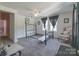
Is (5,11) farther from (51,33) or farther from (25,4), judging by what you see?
(51,33)

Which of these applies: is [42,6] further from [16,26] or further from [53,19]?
[16,26]

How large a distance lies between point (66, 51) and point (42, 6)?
3.03 feet

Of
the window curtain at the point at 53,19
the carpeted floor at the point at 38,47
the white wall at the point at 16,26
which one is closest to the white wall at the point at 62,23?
the window curtain at the point at 53,19

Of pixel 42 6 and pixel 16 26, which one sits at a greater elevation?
pixel 42 6

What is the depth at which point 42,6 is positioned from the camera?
1.50 metres

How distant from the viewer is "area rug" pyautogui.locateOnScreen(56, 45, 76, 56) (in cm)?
150

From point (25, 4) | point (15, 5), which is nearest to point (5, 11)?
point (15, 5)

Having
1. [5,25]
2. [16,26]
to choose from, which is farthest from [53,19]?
[5,25]

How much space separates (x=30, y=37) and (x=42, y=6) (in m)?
0.63

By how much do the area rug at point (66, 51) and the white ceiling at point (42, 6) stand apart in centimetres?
67

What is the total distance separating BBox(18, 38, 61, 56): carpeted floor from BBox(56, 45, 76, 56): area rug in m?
0.06

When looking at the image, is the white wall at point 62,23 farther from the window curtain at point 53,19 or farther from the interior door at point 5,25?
the interior door at point 5,25

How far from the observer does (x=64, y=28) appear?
5.09 feet

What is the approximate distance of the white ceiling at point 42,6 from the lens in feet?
4.82
